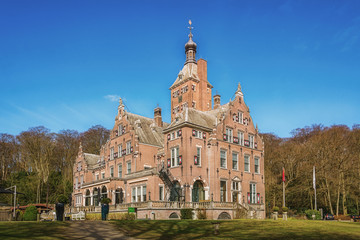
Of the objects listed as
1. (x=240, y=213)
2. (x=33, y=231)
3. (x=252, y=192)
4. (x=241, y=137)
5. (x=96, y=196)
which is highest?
(x=241, y=137)

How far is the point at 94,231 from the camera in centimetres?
2139

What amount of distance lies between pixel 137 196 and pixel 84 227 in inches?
786

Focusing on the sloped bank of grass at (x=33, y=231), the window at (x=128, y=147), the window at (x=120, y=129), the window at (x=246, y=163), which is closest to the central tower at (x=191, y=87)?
the window at (x=120, y=129)

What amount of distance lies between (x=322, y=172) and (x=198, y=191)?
22.2m

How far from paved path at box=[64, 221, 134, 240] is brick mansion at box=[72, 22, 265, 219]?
11695 millimetres

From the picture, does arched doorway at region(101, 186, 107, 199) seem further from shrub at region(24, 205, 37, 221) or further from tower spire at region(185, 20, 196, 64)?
tower spire at region(185, 20, 196, 64)

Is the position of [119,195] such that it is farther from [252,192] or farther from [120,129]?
[252,192]

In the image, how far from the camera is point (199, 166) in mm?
41688

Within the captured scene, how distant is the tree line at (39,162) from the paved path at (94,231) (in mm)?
41409

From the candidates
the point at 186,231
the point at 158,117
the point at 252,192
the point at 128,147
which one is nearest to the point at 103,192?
the point at 128,147

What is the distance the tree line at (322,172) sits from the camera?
52094mm

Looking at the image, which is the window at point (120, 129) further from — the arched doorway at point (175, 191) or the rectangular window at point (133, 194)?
the arched doorway at point (175, 191)

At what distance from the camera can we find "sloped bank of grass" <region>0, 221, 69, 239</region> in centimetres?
1831

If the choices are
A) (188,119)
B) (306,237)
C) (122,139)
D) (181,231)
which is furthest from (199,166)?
(306,237)
